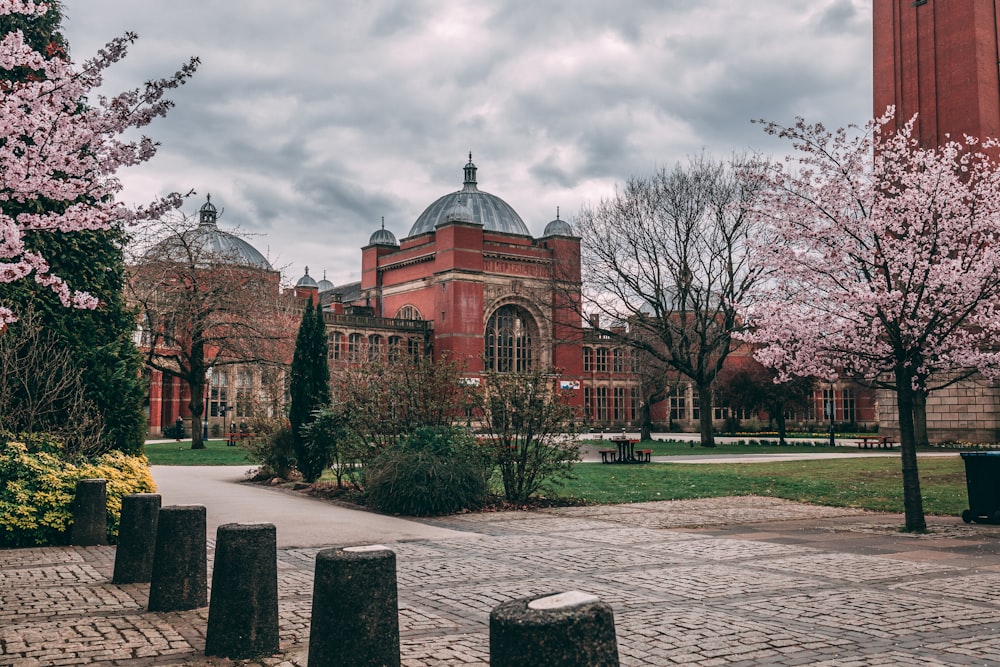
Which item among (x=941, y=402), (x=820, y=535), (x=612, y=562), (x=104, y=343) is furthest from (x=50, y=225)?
(x=941, y=402)

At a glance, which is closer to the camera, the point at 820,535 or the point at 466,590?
the point at 466,590

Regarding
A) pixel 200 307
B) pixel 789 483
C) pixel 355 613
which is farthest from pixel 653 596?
pixel 200 307

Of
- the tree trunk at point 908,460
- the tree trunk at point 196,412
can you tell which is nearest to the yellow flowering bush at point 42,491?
the tree trunk at point 908,460

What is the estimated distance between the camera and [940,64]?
33906 mm

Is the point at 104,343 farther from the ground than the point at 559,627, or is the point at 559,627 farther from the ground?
the point at 104,343

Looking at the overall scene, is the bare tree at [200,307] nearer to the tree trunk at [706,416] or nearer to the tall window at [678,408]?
the tree trunk at [706,416]

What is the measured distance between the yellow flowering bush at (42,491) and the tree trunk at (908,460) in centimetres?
1008

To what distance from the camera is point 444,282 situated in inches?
2363

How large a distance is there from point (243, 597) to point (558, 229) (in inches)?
2478

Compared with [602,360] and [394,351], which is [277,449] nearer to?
Answer: [394,351]

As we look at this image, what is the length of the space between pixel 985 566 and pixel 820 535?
8.32 ft

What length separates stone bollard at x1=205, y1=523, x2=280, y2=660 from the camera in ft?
16.8

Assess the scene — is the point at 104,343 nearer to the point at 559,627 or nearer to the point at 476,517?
the point at 476,517

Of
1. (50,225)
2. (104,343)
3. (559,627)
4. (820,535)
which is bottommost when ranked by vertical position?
(820,535)
